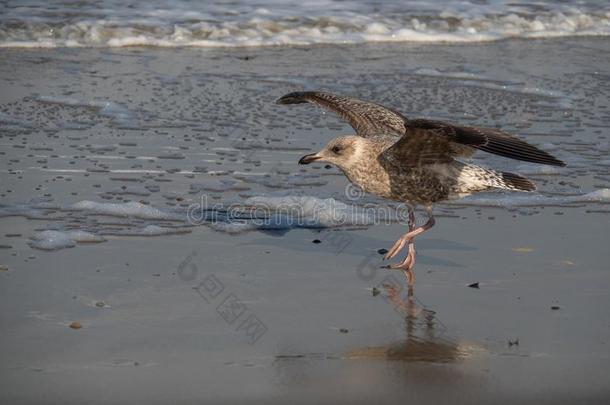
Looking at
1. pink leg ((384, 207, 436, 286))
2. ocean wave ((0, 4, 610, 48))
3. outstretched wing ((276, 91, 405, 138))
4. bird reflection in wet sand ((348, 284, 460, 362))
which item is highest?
outstretched wing ((276, 91, 405, 138))

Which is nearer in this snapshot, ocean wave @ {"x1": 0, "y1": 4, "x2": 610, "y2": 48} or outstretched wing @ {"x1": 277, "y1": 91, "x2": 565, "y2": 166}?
outstretched wing @ {"x1": 277, "y1": 91, "x2": 565, "y2": 166}

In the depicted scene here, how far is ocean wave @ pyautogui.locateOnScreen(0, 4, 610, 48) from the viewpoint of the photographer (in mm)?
14188

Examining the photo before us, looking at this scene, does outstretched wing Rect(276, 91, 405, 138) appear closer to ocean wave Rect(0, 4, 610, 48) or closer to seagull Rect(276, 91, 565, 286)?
seagull Rect(276, 91, 565, 286)

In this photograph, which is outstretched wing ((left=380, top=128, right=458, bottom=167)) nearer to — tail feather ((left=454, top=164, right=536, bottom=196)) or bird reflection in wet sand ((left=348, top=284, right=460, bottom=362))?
tail feather ((left=454, top=164, right=536, bottom=196))

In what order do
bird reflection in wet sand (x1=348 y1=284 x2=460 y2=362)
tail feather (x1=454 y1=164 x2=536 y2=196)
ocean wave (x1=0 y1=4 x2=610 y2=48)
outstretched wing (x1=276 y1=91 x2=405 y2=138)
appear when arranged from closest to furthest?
bird reflection in wet sand (x1=348 y1=284 x2=460 y2=362) → tail feather (x1=454 y1=164 x2=536 y2=196) → outstretched wing (x1=276 y1=91 x2=405 y2=138) → ocean wave (x1=0 y1=4 x2=610 y2=48)

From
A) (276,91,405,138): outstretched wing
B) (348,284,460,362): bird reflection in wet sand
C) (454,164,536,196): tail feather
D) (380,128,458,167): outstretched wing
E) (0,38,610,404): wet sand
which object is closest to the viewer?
(0,38,610,404): wet sand

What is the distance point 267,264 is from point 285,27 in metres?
9.00

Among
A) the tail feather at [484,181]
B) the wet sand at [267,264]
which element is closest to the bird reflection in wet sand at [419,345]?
the wet sand at [267,264]

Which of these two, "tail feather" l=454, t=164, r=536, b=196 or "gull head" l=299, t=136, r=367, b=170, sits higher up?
"gull head" l=299, t=136, r=367, b=170

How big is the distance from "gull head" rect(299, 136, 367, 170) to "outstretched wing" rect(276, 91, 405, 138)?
2.06ft

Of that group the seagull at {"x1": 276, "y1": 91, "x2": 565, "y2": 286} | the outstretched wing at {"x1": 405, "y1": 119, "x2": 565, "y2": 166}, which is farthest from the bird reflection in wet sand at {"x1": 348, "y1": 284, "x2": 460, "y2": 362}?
the outstretched wing at {"x1": 405, "y1": 119, "x2": 565, "y2": 166}

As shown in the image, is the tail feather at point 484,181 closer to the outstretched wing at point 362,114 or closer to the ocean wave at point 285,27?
the outstretched wing at point 362,114

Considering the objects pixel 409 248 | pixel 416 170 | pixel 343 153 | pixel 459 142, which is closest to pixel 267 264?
pixel 409 248

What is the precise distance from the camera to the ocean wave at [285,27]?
14.2 metres
